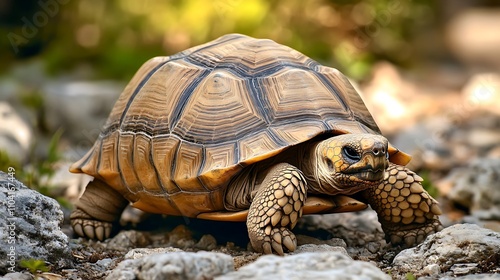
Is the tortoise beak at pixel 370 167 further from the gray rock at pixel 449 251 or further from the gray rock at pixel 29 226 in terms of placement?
the gray rock at pixel 29 226

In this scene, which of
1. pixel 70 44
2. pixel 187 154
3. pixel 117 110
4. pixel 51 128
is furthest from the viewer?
pixel 70 44

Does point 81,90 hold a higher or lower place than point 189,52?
higher

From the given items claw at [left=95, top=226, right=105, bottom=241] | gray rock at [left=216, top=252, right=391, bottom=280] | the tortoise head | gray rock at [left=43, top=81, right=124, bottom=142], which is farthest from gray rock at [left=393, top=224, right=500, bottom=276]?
gray rock at [left=43, top=81, right=124, bottom=142]

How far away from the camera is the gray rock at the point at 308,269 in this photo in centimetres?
270

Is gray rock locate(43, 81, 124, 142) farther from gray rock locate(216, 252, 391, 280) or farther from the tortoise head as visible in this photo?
gray rock locate(216, 252, 391, 280)

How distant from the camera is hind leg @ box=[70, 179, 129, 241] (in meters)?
4.56

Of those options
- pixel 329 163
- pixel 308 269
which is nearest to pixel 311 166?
pixel 329 163

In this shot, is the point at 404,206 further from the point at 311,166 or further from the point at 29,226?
the point at 29,226

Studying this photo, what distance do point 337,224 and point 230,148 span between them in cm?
127

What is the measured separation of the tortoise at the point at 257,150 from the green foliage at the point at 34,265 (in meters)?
0.88

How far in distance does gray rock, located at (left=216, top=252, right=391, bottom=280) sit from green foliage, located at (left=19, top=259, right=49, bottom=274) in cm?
110

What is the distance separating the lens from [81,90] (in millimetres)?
9500

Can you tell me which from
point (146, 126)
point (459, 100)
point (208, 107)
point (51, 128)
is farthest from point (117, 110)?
point (459, 100)

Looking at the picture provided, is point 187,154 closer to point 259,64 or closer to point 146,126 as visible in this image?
point 146,126
